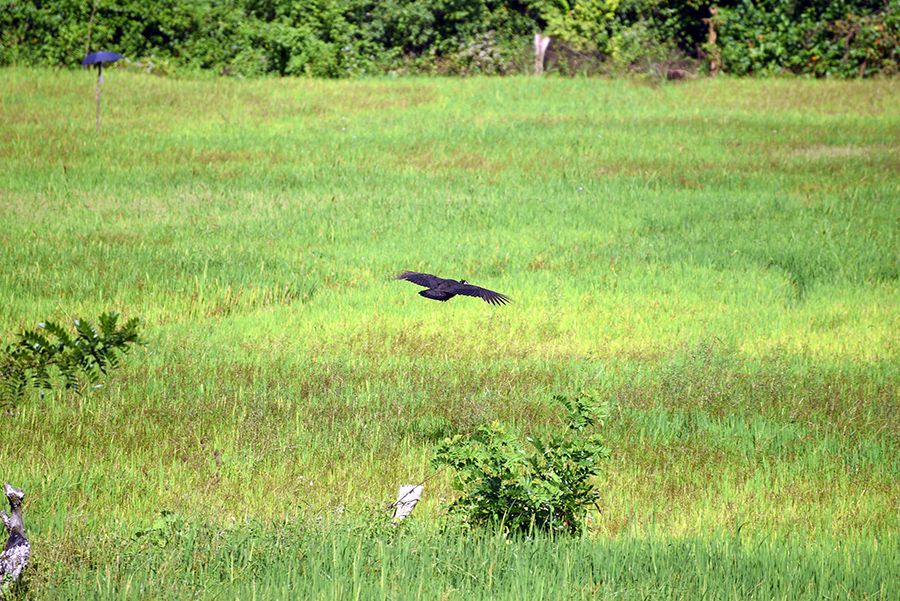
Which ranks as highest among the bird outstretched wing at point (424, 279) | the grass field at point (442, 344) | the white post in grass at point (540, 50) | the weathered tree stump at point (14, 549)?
the white post in grass at point (540, 50)

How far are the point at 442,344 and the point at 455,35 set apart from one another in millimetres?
23097

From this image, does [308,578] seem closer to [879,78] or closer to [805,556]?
[805,556]

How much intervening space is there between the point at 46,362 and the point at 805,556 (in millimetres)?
3231

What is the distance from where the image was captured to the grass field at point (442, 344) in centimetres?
374

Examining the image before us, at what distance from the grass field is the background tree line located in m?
6.58

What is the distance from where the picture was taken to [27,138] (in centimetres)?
1565

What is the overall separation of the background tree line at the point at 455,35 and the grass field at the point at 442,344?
6584 millimetres

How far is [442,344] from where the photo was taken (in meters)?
7.65

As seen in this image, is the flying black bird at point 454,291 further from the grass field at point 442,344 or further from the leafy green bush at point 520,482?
the leafy green bush at point 520,482

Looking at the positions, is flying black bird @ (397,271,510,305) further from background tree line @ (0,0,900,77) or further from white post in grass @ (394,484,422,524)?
background tree line @ (0,0,900,77)

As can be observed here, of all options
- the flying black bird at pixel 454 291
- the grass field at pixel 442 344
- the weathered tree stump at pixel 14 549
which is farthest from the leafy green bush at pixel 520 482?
the weathered tree stump at pixel 14 549

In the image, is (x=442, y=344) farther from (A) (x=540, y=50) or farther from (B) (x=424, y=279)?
(A) (x=540, y=50)

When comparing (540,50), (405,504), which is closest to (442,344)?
(405,504)

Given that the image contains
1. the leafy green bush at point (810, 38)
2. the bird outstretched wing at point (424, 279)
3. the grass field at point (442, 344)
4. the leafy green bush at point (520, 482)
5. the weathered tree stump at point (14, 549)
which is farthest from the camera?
the leafy green bush at point (810, 38)
